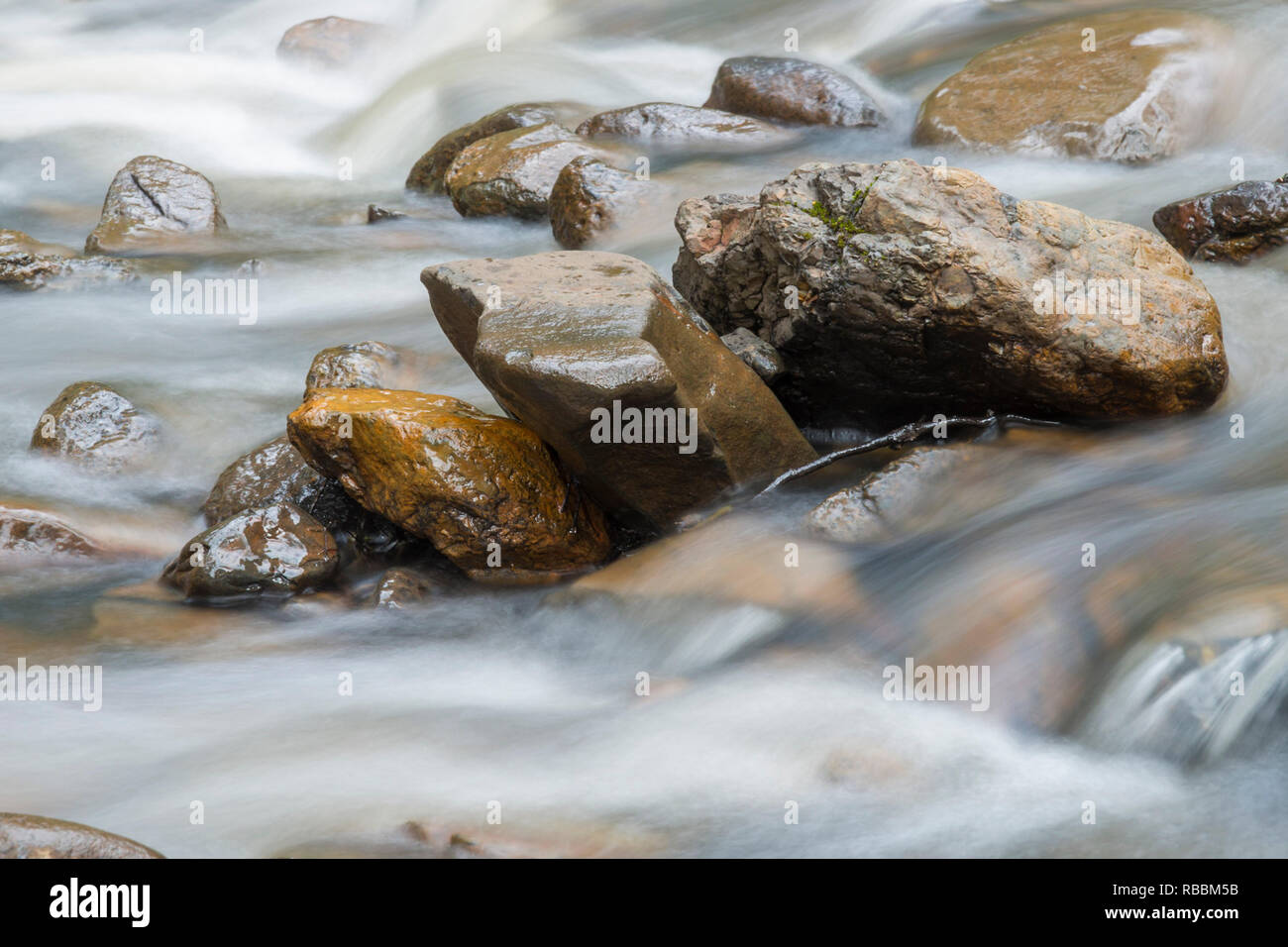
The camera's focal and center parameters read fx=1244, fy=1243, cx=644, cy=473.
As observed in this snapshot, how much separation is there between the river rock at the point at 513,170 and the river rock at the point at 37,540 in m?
5.03

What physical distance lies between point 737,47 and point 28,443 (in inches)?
353

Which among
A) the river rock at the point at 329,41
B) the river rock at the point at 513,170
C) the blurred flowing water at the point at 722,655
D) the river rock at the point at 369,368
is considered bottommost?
the blurred flowing water at the point at 722,655

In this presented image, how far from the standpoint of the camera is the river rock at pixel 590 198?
9109 millimetres

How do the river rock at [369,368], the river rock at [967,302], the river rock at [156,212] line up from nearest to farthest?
the river rock at [967,302]
the river rock at [369,368]
the river rock at [156,212]

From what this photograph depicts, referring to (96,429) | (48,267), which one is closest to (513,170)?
(48,267)

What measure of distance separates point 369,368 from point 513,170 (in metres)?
3.61

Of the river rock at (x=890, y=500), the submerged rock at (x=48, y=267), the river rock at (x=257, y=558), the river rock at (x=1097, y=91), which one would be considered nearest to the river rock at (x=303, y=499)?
the river rock at (x=257, y=558)

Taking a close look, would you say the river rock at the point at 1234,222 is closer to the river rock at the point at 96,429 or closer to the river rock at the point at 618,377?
the river rock at the point at 618,377

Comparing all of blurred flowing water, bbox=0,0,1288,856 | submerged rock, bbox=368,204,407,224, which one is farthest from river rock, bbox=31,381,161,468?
submerged rock, bbox=368,204,407,224

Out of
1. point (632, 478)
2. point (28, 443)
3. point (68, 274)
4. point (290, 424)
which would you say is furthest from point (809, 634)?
point (68, 274)

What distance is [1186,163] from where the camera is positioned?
886 centimetres

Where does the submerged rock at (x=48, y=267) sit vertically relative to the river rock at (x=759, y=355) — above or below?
above

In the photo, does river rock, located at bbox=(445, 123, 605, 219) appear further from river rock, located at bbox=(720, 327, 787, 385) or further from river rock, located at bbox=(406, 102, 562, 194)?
river rock, located at bbox=(720, 327, 787, 385)

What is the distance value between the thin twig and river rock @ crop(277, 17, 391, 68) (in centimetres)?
1166
